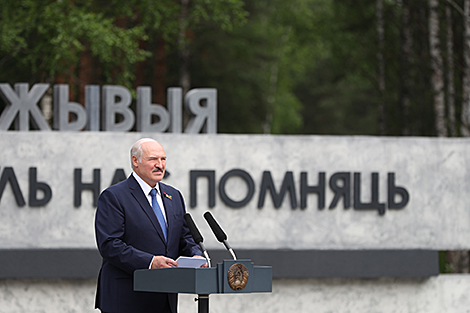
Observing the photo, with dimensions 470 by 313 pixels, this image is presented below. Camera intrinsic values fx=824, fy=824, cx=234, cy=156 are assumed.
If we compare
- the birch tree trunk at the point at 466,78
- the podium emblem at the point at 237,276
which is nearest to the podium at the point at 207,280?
the podium emblem at the point at 237,276

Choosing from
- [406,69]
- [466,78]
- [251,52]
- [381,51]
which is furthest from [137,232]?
[251,52]

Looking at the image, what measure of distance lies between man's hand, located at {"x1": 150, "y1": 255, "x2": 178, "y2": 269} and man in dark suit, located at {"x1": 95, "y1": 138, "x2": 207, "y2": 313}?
7 cm

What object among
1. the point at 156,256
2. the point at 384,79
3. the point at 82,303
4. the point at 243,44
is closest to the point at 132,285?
the point at 156,256

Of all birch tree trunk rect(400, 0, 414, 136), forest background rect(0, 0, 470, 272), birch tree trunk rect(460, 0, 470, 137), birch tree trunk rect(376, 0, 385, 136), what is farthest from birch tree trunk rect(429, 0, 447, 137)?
birch tree trunk rect(376, 0, 385, 136)

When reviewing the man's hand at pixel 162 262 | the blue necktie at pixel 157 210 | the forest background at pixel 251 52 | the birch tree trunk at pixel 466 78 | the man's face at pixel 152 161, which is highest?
the forest background at pixel 251 52

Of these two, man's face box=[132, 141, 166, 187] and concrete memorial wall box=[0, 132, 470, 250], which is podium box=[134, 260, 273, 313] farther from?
concrete memorial wall box=[0, 132, 470, 250]

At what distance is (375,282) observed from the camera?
8.90 m

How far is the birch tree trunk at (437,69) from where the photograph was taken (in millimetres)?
14055

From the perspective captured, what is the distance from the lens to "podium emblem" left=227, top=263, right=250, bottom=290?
13.2ft

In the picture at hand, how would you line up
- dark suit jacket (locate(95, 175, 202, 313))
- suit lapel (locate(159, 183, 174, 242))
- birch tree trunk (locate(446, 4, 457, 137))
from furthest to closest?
birch tree trunk (locate(446, 4, 457, 137))
suit lapel (locate(159, 183, 174, 242))
dark suit jacket (locate(95, 175, 202, 313))

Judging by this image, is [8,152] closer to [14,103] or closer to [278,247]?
[14,103]

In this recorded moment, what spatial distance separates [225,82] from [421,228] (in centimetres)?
1648

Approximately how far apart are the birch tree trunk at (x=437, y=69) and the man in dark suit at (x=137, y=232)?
398 inches

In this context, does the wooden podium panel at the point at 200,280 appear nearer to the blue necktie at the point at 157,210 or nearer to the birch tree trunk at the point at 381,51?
Answer: the blue necktie at the point at 157,210
